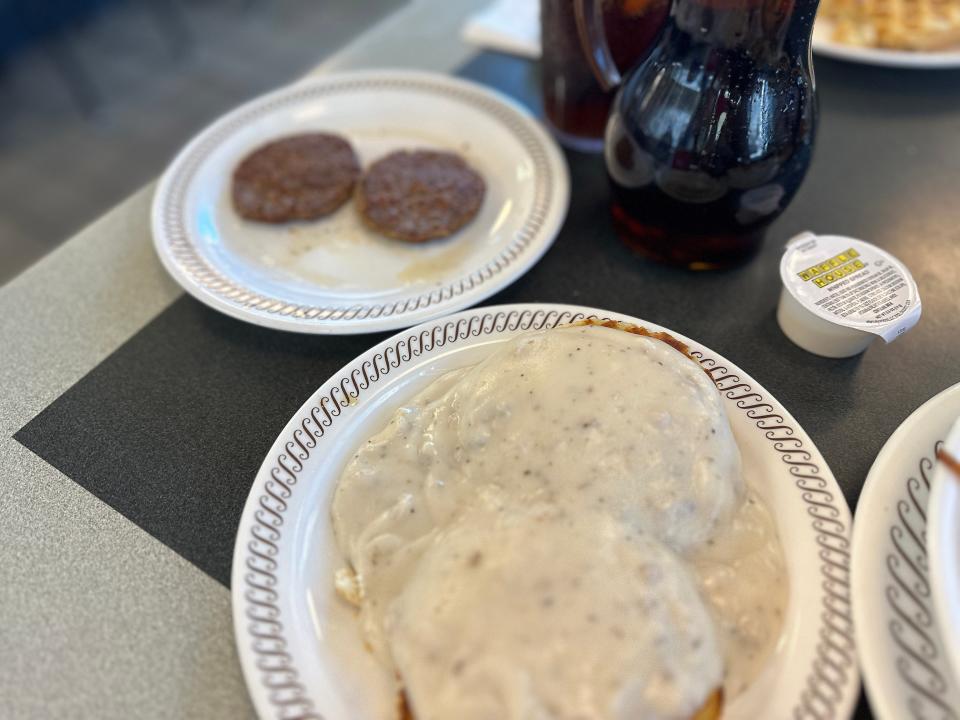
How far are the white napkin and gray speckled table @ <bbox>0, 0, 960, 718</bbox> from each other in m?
0.44

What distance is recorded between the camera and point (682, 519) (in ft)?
2.38

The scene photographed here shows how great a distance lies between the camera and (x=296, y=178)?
1.29 metres

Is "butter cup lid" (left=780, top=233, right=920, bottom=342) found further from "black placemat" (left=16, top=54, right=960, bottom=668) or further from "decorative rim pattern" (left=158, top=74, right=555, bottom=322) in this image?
"decorative rim pattern" (left=158, top=74, right=555, bottom=322)

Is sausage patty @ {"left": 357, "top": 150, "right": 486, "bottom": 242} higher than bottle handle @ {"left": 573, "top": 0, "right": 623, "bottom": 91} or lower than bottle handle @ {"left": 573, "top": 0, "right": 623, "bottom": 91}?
lower

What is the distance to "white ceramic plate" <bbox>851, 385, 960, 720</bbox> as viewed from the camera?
625mm

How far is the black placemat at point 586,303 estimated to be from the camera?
0.92m

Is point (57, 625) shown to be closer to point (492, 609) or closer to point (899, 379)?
point (492, 609)

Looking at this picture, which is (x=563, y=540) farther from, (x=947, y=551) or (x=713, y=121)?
(x=713, y=121)

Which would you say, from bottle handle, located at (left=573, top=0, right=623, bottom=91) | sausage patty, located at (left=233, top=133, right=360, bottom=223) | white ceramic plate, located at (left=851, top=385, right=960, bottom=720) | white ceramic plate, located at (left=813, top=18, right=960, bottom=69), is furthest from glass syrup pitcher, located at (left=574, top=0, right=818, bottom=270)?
white ceramic plate, located at (left=813, top=18, right=960, bottom=69)

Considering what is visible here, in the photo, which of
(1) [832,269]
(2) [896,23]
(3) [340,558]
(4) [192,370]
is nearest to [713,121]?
(1) [832,269]

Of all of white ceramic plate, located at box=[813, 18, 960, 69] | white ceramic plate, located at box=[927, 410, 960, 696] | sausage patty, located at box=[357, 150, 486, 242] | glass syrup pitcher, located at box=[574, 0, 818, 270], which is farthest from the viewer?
white ceramic plate, located at box=[813, 18, 960, 69]

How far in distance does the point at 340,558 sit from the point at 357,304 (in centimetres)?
44

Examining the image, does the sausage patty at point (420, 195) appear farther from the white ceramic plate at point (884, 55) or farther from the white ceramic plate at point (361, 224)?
the white ceramic plate at point (884, 55)

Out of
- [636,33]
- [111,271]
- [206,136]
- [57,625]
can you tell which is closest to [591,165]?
[636,33]
